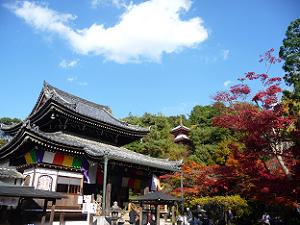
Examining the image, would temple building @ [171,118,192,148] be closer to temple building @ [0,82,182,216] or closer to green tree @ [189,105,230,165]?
green tree @ [189,105,230,165]

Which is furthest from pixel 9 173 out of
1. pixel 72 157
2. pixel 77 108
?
pixel 77 108

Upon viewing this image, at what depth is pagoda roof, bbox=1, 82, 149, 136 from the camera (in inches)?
806

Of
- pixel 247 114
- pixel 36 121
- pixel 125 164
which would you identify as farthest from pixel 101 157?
pixel 247 114

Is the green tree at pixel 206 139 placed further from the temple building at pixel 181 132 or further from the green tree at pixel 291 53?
the green tree at pixel 291 53

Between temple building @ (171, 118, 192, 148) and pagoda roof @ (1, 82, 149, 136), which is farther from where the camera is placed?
temple building @ (171, 118, 192, 148)

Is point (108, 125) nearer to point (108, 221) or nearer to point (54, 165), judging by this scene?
point (54, 165)

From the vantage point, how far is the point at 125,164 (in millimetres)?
19391

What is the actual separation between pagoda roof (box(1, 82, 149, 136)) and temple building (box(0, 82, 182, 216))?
84 mm

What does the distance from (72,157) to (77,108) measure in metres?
6.78

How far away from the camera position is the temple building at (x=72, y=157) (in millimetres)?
17750

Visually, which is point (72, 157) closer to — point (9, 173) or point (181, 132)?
point (9, 173)

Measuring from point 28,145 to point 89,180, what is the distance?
4.68 metres

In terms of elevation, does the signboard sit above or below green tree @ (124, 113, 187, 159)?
below

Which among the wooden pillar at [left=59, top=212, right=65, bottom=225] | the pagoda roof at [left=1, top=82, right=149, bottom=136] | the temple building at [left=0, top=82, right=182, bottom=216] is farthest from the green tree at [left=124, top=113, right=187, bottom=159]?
the wooden pillar at [left=59, top=212, right=65, bottom=225]
